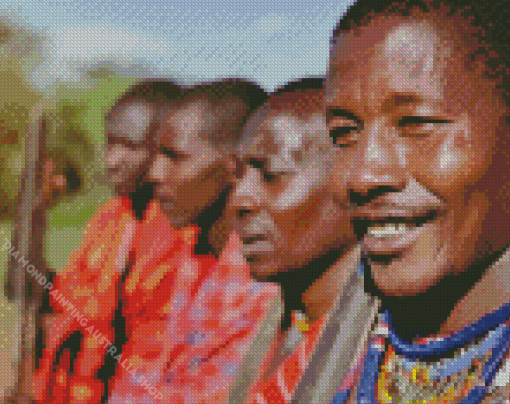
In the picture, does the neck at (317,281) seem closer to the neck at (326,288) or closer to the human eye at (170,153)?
the neck at (326,288)

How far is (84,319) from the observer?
124 inches

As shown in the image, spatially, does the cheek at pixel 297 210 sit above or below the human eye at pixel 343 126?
below

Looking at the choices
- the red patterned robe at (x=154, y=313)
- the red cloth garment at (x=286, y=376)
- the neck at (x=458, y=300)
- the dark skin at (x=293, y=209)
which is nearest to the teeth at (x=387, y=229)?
the neck at (x=458, y=300)

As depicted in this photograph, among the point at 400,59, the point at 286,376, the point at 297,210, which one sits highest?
the point at 400,59

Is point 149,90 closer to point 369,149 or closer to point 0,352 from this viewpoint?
point 0,352

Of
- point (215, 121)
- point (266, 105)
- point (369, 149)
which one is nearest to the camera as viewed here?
point (369, 149)

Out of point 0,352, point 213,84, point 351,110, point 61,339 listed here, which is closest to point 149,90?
point 213,84

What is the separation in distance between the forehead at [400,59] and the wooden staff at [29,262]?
7.60 ft

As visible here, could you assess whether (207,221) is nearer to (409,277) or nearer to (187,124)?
(187,124)

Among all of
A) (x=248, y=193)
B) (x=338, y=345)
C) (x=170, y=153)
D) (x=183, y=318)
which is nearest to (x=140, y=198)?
(x=170, y=153)

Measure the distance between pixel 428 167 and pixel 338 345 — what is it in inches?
19.9

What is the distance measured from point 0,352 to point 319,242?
2.14m

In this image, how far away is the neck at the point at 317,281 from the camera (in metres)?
2.02

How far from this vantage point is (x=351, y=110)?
4.29ft
